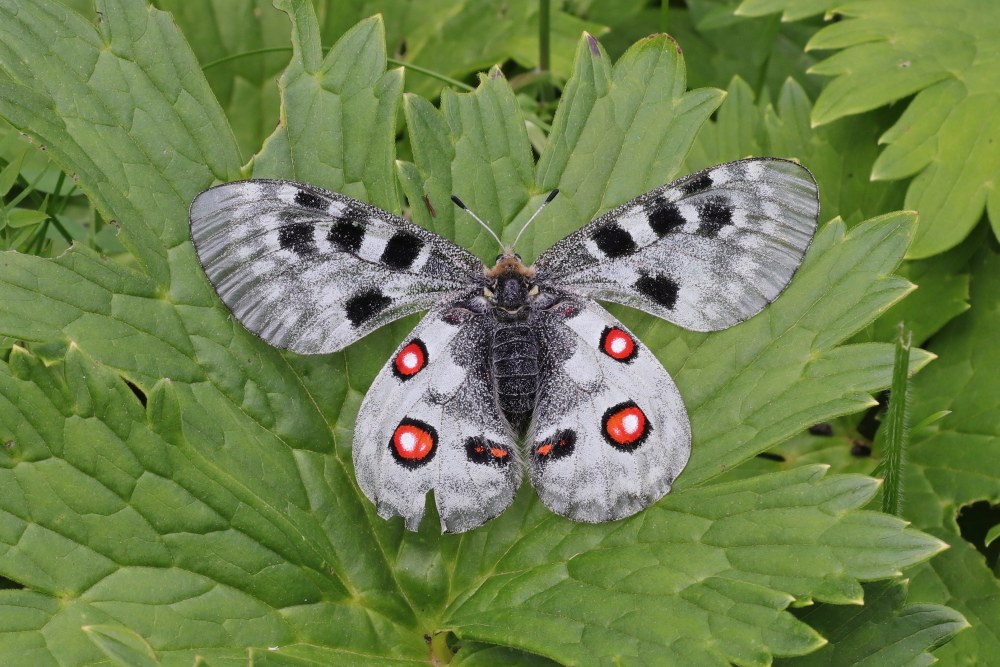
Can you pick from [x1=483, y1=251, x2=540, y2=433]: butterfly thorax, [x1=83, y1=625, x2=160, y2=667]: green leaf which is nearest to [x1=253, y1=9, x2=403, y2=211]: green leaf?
[x1=483, y1=251, x2=540, y2=433]: butterfly thorax

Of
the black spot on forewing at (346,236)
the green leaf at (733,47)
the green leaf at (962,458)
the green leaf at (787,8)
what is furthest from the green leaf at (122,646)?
the green leaf at (733,47)

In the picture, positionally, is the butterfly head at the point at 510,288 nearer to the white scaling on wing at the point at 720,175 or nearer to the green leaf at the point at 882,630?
the white scaling on wing at the point at 720,175

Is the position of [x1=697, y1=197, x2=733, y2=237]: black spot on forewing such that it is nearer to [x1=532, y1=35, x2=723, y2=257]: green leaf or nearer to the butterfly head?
[x1=532, y1=35, x2=723, y2=257]: green leaf

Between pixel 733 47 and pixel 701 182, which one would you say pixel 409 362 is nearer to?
pixel 701 182

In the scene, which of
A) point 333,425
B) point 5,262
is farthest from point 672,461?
point 5,262

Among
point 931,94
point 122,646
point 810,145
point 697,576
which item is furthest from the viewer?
point 810,145

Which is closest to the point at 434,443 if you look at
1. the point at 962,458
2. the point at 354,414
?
the point at 354,414
